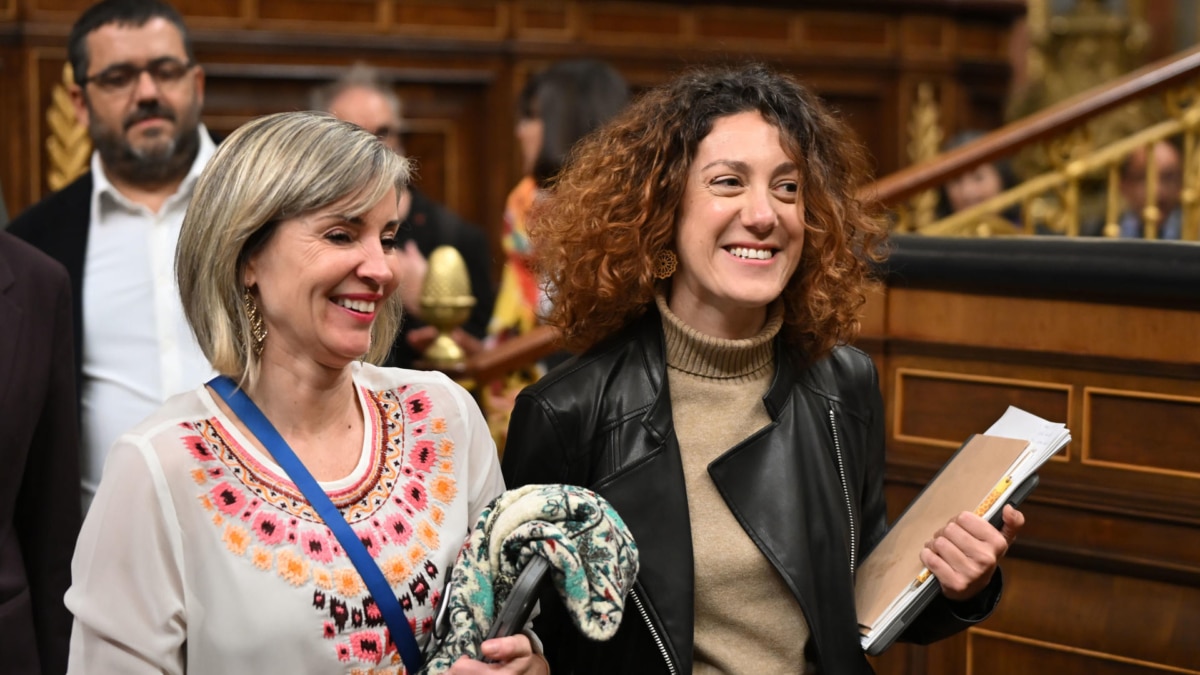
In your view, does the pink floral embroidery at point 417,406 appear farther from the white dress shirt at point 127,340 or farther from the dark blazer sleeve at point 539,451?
the white dress shirt at point 127,340

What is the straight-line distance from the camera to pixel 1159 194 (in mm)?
5621

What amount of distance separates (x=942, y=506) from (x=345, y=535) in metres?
0.93

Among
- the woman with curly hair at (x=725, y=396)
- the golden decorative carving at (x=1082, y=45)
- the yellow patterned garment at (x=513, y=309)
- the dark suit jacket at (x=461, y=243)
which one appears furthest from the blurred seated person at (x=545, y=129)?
the golden decorative carving at (x=1082, y=45)

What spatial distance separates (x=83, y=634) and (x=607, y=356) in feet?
2.81

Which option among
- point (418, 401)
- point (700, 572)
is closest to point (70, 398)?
point (418, 401)

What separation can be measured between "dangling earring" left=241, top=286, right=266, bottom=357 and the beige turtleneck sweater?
629mm

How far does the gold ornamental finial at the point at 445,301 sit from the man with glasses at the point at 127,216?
2.69 ft

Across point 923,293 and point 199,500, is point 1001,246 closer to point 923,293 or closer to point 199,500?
point 923,293

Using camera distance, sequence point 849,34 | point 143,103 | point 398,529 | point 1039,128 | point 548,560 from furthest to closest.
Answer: point 849,34, point 1039,128, point 143,103, point 398,529, point 548,560

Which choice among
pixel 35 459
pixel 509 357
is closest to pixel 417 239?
pixel 509 357

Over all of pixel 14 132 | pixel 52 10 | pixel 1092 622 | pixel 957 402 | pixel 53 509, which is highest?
pixel 52 10

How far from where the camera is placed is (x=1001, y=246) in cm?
304

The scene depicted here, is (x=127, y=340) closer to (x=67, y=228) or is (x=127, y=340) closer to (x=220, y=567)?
(x=67, y=228)

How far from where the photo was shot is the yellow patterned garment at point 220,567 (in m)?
1.74
